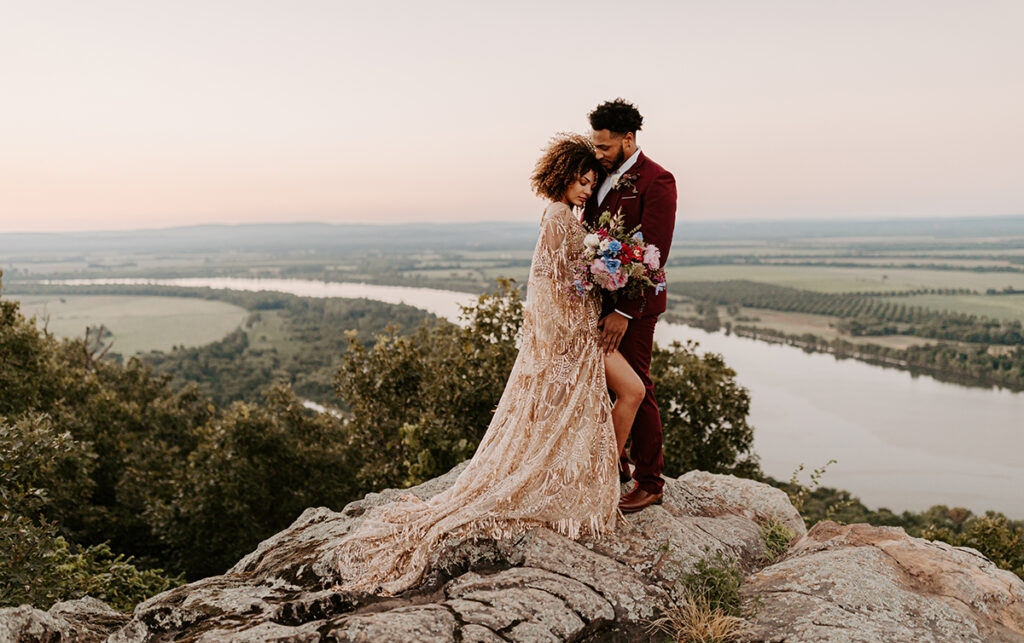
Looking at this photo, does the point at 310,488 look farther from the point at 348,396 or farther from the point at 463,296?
the point at 463,296

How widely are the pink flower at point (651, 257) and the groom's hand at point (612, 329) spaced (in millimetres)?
512

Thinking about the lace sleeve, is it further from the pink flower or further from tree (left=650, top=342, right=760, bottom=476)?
tree (left=650, top=342, right=760, bottom=476)

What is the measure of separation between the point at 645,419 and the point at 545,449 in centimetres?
97

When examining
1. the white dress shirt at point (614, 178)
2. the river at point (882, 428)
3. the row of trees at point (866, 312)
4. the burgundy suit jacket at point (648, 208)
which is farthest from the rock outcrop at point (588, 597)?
the row of trees at point (866, 312)

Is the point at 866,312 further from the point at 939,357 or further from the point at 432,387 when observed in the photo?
the point at 432,387

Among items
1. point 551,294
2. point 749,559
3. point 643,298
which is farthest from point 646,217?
point 749,559

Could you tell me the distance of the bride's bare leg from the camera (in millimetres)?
5105

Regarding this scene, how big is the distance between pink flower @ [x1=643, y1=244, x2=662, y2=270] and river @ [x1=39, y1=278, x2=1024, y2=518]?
100 ft

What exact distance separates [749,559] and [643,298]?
100 inches

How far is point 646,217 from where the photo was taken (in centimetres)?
479

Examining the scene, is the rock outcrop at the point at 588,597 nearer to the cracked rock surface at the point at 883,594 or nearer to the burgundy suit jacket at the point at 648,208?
the cracked rock surface at the point at 883,594

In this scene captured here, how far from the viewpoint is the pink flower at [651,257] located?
4.62 meters

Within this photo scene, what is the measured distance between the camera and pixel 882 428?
165 ft

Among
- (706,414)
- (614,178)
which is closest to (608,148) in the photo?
(614,178)
